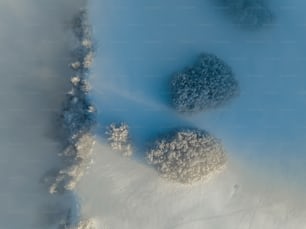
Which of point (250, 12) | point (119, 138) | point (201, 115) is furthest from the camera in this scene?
point (201, 115)

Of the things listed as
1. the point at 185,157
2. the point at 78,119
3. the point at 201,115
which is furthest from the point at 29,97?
the point at 201,115

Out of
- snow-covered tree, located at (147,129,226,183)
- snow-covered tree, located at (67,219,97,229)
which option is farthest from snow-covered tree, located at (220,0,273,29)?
snow-covered tree, located at (67,219,97,229)

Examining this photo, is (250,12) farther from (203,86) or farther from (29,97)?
(29,97)

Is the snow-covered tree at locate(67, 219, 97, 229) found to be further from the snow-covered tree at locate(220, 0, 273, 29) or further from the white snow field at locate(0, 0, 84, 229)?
the snow-covered tree at locate(220, 0, 273, 29)

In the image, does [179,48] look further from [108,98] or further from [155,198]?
[155,198]

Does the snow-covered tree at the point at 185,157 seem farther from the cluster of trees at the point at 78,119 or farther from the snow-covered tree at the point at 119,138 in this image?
the cluster of trees at the point at 78,119

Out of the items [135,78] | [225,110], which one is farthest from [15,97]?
[225,110]
